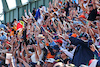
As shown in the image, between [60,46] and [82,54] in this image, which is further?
[60,46]

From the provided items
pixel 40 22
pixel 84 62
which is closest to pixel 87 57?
pixel 84 62

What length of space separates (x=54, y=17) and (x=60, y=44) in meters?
1.87

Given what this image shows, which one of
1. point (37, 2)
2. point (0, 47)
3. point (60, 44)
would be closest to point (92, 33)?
point (60, 44)

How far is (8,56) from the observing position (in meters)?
3.06

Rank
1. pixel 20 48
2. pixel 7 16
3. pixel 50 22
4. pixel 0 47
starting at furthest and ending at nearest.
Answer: pixel 7 16 < pixel 50 22 < pixel 0 47 < pixel 20 48

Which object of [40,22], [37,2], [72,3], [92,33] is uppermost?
[37,2]

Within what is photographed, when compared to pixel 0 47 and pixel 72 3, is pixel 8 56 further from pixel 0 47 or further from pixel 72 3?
pixel 72 3

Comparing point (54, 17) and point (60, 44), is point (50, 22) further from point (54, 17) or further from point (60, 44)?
point (60, 44)

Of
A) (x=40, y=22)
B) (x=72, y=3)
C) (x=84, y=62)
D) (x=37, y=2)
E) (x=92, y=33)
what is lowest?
(x=84, y=62)

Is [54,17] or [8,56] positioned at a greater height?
[54,17]

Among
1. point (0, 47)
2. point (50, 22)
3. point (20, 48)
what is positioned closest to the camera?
point (20, 48)

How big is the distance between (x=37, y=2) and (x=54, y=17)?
323 inches

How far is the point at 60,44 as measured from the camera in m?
3.10

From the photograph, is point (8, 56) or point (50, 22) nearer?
point (8, 56)
